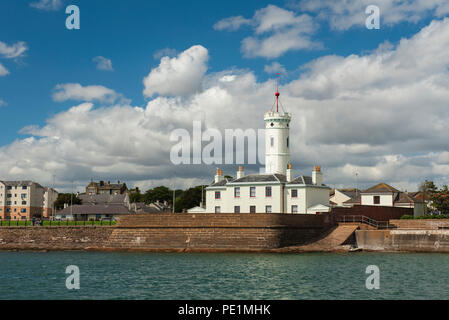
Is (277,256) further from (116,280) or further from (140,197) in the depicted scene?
(140,197)

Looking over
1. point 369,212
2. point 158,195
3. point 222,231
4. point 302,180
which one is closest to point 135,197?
point 158,195

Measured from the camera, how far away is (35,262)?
4162 centimetres

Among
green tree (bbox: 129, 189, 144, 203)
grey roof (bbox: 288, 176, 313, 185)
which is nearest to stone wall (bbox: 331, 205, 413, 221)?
grey roof (bbox: 288, 176, 313, 185)

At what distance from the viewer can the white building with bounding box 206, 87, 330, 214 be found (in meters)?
53.9

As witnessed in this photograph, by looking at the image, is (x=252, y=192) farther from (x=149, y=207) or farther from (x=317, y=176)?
(x=149, y=207)

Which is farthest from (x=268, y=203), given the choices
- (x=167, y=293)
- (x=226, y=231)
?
(x=167, y=293)

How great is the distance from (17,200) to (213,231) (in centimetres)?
8143

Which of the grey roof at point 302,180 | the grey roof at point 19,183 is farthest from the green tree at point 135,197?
the grey roof at point 302,180

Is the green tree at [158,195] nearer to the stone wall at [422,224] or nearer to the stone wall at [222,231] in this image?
the stone wall at [222,231]

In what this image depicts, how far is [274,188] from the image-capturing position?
54250 mm

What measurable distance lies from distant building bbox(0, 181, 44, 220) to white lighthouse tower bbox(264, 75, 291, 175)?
73.1 meters

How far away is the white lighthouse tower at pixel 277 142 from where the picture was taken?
58469 millimetres

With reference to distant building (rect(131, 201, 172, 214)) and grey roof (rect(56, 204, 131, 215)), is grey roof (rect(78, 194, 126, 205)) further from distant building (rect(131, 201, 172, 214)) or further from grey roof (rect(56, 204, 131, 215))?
grey roof (rect(56, 204, 131, 215))

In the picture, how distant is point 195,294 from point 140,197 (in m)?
112
